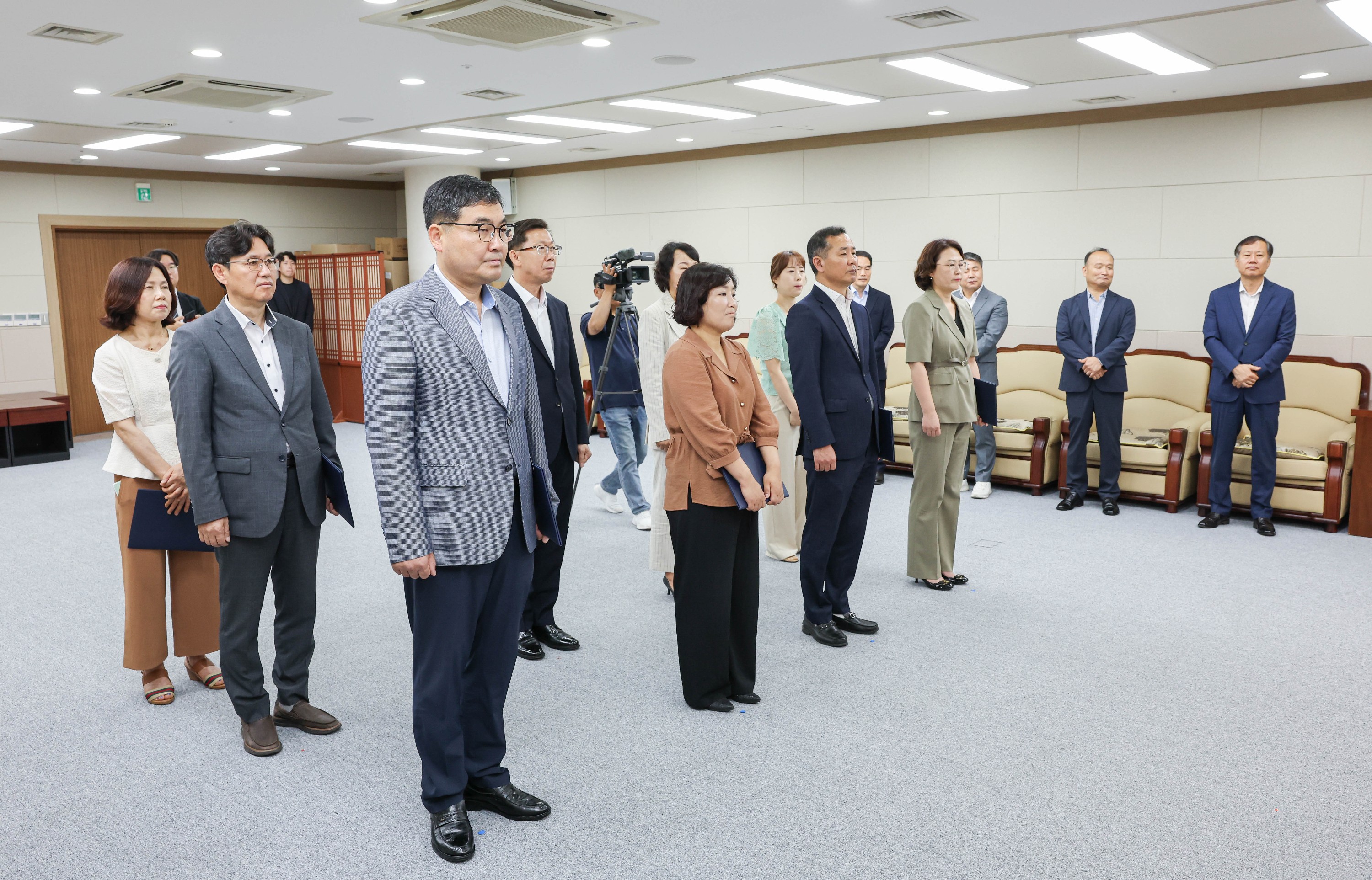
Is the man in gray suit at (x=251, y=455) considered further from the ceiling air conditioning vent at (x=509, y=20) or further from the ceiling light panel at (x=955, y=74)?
the ceiling light panel at (x=955, y=74)

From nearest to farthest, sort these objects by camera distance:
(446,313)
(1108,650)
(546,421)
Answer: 1. (446,313)
2. (546,421)
3. (1108,650)

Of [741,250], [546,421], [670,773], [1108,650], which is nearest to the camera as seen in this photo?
[670,773]

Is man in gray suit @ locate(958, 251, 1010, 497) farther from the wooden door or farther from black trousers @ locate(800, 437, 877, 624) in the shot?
the wooden door

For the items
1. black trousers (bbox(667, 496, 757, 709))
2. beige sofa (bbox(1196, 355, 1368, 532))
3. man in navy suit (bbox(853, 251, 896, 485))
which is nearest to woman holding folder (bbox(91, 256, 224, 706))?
black trousers (bbox(667, 496, 757, 709))

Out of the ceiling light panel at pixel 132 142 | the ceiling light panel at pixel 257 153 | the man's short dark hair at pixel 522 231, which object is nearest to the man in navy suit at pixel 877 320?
the man's short dark hair at pixel 522 231

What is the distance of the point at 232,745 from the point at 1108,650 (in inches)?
129

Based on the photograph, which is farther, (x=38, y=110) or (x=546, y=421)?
(x=38, y=110)

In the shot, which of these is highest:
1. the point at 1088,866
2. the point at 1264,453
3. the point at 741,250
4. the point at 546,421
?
the point at 741,250

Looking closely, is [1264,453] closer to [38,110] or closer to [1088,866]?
[1088,866]

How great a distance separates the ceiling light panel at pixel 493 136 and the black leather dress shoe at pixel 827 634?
5.46 meters

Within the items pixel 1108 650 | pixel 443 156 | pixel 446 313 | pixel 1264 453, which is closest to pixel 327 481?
pixel 446 313

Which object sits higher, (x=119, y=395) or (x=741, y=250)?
(x=741, y=250)

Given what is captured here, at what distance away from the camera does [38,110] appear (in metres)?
6.82

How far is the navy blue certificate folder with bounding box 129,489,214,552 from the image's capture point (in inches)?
130
